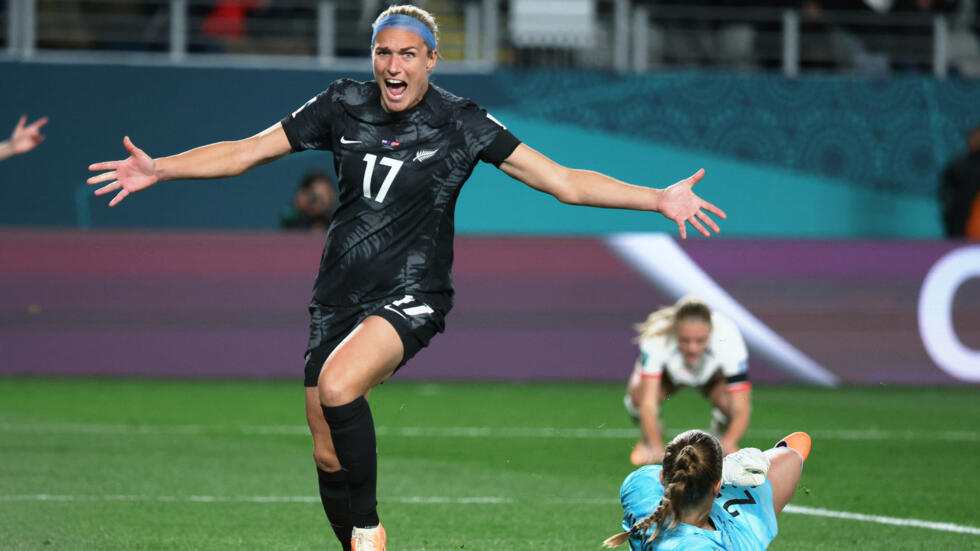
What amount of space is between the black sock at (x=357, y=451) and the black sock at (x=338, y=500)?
4.8 inches

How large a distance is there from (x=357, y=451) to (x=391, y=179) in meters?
1.09

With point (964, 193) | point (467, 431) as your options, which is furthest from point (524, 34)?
point (467, 431)

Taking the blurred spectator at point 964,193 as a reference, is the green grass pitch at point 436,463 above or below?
below

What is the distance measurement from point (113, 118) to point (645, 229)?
6550 millimetres

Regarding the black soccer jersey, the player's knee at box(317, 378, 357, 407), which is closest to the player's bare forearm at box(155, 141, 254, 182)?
the black soccer jersey

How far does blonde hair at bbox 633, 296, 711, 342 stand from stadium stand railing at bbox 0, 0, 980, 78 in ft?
26.1

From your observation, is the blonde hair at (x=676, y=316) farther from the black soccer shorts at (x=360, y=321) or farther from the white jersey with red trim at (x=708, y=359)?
the black soccer shorts at (x=360, y=321)

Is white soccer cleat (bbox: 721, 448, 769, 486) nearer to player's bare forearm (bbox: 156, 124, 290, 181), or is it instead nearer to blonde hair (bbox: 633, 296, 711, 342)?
player's bare forearm (bbox: 156, 124, 290, 181)

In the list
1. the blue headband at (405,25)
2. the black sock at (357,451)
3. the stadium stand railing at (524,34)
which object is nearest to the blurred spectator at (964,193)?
the stadium stand railing at (524,34)

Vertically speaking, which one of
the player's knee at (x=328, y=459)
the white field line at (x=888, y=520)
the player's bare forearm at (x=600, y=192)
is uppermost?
the player's bare forearm at (x=600, y=192)

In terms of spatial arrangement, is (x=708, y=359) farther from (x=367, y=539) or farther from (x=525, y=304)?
(x=525, y=304)

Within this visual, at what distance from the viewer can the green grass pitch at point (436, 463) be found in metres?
6.45

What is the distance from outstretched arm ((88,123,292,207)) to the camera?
529 centimetres

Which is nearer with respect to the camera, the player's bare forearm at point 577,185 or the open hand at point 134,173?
the open hand at point 134,173
